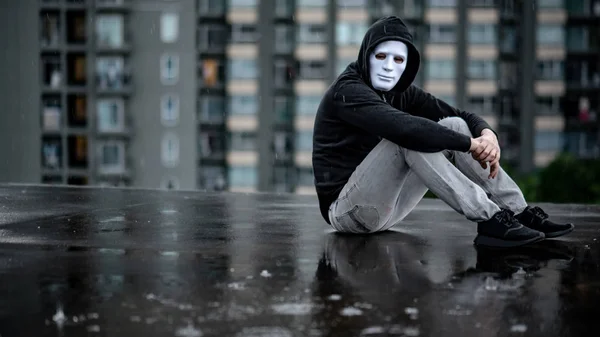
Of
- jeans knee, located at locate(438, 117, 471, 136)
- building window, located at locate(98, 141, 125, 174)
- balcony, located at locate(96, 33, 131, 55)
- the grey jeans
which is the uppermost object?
balcony, located at locate(96, 33, 131, 55)

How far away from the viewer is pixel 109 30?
176 feet

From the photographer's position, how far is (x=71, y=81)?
53562 mm

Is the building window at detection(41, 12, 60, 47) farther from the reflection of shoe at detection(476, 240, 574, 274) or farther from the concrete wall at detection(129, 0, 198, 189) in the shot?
the reflection of shoe at detection(476, 240, 574, 274)

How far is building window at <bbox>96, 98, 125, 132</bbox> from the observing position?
53969mm

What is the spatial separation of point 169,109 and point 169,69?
2360mm

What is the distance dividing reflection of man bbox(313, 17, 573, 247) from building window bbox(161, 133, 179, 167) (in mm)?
51449

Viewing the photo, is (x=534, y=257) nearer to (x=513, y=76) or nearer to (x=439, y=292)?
(x=439, y=292)

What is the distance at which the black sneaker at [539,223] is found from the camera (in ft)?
16.3

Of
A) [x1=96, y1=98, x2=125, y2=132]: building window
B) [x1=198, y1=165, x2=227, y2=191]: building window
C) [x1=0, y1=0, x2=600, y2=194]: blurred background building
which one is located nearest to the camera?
[x1=0, y1=0, x2=600, y2=194]: blurred background building

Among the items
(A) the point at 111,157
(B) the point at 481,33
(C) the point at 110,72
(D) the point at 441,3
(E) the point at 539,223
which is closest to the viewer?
(E) the point at 539,223

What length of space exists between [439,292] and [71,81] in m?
51.8

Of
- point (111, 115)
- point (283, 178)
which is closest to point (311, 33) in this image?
point (283, 178)

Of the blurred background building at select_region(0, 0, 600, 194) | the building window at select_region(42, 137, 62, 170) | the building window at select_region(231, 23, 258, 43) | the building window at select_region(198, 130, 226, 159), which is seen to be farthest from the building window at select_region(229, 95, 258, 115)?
the building window at select_region(42, 137, 62, 170)

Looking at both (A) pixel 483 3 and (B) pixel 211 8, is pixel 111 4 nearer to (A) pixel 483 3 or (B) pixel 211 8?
(B) pixel 211 8
